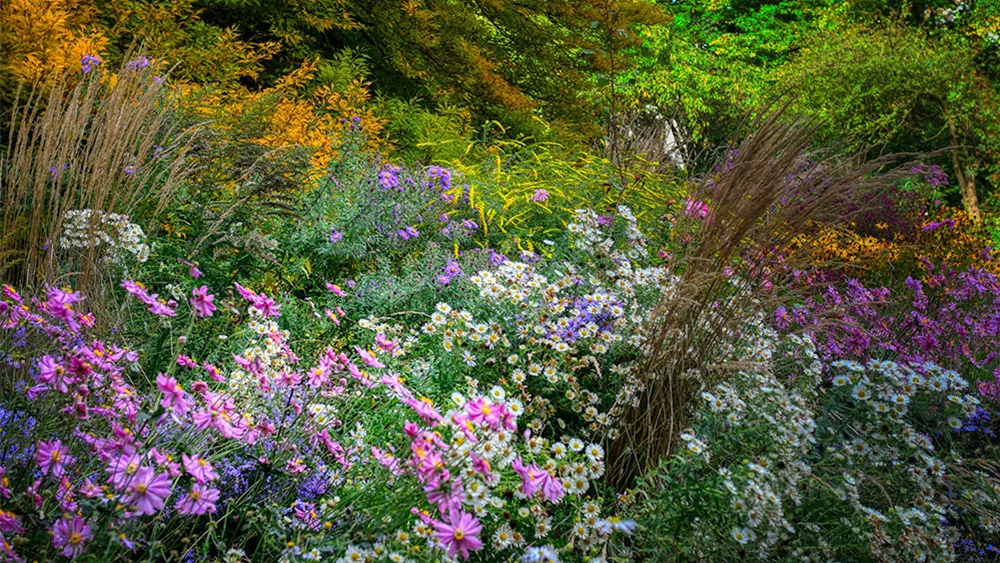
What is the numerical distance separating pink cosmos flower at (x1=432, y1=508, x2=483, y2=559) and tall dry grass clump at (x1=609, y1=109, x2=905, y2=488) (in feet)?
3.39

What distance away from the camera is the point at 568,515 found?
A: 85.1 inches

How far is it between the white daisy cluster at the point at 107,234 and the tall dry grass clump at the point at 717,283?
5.71 feet

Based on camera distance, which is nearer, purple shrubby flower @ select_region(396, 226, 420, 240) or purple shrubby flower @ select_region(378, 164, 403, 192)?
purple shrubby flower @ select_region(396, 226, 420, 240)

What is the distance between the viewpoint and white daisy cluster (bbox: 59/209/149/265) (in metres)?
2.66

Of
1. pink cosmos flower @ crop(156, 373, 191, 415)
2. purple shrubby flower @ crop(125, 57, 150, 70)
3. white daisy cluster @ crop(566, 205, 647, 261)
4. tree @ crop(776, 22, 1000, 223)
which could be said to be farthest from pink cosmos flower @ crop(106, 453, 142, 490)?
tree @ crop(776, 22, 1000, 223)

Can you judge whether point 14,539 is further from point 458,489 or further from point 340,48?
point 340,48

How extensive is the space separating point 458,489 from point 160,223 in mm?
2773

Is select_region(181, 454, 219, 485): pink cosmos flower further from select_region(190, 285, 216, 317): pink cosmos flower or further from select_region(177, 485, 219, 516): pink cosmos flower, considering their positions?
select_region(190, 285, 216, 317): pink cosmos flower

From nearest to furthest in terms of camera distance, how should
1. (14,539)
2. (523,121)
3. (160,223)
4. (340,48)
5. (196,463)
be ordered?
(14,539)
(196,463)
(160,223)
(340,48)
(523,121)

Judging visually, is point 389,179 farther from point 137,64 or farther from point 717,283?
point 717,283

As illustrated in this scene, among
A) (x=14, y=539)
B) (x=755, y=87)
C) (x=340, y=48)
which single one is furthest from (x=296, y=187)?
(x=755, y=87)

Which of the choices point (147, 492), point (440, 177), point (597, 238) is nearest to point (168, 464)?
point (147, 492)

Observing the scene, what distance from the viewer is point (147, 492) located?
1.27 m

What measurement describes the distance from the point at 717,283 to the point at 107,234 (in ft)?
6.96
